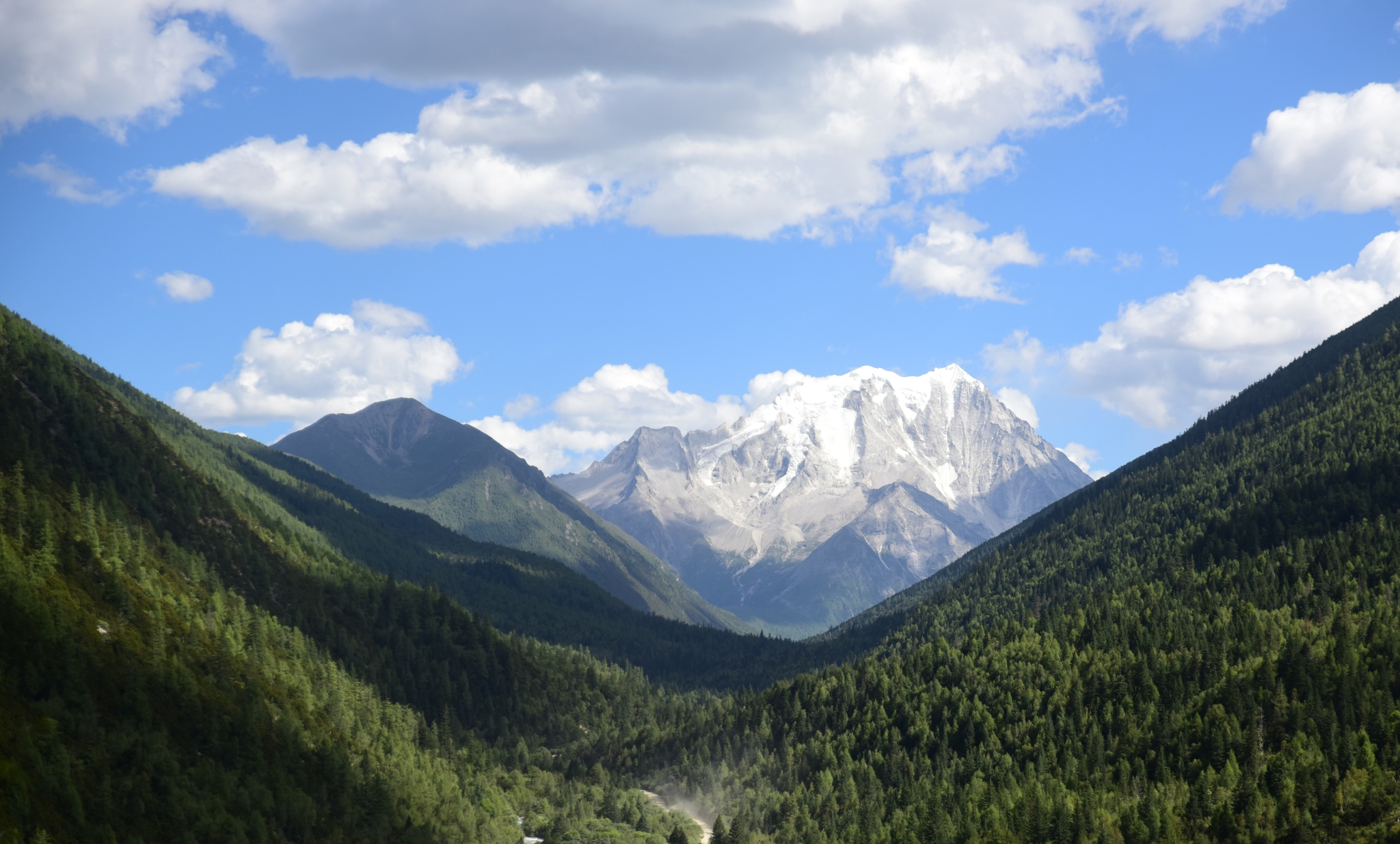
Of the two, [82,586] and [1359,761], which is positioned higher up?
[82,586]

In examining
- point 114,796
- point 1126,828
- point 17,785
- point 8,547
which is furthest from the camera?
point 1126,828

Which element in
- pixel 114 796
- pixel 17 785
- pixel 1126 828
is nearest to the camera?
pixel 17 785

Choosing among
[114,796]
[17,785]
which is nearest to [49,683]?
[114,796]

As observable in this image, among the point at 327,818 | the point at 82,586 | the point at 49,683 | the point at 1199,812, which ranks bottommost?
the point at 327,818

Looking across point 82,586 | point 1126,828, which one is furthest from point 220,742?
point 1126,828

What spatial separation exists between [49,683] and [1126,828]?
177149mm

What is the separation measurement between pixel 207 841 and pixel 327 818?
32793 millimetres

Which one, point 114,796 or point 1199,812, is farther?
point 1199,812

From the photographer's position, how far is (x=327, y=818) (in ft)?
651

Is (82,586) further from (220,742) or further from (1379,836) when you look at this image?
(1379,836)

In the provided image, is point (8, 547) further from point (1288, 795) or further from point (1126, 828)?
point (1288, 795)

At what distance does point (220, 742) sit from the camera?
631 feet

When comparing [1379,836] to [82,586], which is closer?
[1379,836]

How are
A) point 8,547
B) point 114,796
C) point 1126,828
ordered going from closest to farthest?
1. point 114,796
2. point 8,547
3. point 1126,828
